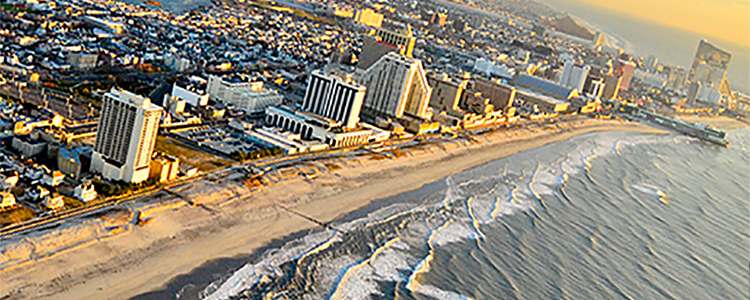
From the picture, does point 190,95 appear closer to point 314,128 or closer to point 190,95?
point 190,95

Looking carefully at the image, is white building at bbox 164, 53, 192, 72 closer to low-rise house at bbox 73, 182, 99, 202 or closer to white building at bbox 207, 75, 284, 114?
white building at bbox 207, 75, 284, 114

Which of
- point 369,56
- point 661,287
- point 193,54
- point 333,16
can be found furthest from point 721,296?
point 333,16

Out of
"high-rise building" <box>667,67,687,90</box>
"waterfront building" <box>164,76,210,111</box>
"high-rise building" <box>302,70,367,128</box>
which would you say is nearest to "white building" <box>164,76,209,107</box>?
"waterfront building" <box>164,76,210,111</box>

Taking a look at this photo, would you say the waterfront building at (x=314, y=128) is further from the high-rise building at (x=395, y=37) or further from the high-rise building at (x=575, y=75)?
the high-rise building at (x=575, y=75)

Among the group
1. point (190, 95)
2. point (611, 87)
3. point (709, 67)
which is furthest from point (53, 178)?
point (709, 67)

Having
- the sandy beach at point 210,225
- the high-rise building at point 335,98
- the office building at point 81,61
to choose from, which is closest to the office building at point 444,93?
the high-rise building at point 335,98

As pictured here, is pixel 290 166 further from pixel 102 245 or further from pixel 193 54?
pixel 193 54
